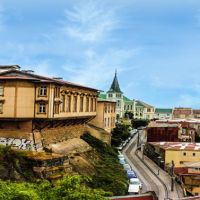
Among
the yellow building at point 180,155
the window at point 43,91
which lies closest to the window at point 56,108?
Answer: the window at point 43,91

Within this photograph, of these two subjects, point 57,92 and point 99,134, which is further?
point 99,134

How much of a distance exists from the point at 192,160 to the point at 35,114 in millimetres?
26388

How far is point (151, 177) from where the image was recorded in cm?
4869

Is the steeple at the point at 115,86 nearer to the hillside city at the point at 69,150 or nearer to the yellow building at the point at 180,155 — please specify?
the hillside city at the point at 69,150

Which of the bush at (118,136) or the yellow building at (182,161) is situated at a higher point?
the bush at (118,136)

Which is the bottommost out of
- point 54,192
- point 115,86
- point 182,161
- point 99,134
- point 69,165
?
point 182,161

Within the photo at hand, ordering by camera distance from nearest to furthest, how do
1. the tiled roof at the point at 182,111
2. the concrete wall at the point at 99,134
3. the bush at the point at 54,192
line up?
the bush at the point at 54,192, the concrete wall at the point at 99,134, the tiled roof at the point at 182,111

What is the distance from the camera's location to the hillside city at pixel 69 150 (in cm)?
3234

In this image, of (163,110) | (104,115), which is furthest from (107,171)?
(163,110)

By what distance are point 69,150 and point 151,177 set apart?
1175 centimetres

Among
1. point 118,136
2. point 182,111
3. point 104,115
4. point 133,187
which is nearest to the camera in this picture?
point 133,187

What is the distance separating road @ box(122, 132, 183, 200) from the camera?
4143 centimetres

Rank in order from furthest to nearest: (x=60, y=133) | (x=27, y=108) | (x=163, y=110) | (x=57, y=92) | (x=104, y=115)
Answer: (x=163, y=110) → (x=104, y=115) → (x=60, y=133) → (x=57, y=92) → (x=27, y=108)

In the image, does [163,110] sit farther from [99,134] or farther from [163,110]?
[99,134]
